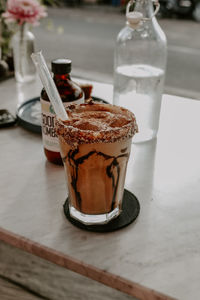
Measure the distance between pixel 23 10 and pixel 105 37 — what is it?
471 cm

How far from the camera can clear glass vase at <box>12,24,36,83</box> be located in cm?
162

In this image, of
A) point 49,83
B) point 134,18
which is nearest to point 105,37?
point 134,18

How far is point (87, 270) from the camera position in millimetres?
659

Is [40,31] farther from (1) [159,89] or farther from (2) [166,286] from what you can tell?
(2) [166,286]

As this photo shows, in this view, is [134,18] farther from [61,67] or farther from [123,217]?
[123,217]

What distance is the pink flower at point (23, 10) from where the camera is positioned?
1.52 m

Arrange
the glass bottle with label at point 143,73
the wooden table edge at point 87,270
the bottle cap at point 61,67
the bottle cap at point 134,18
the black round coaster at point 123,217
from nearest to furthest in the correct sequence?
the wooden table edge at point 87,270 < the black round coaster at point 123,217 < the bottle cap at point 61,67 < the bottle cap at point 134,18 < the glass bottle with label at point 143,73

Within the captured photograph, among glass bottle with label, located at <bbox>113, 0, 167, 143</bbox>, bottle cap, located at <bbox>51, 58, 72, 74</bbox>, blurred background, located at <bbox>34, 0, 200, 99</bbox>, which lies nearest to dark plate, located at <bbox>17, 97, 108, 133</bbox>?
glass bottle with label, located at <bbox>113, 0, 167, 143</bbox>

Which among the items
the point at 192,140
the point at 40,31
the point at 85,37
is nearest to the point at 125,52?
the point at 192,140

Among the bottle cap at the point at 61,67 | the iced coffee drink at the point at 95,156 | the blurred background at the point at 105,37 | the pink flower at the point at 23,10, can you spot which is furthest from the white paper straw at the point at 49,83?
the blurred background at the point at 105,37

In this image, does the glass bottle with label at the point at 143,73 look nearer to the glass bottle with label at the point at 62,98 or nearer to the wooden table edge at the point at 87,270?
the glass bottle with label at the point at 62,98

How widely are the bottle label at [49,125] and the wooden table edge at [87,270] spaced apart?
0.91 ft

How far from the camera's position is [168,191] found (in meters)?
0.88

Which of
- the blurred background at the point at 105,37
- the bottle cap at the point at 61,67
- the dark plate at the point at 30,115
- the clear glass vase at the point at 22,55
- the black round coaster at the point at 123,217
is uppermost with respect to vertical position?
the bottle cap at the point at 61,67
